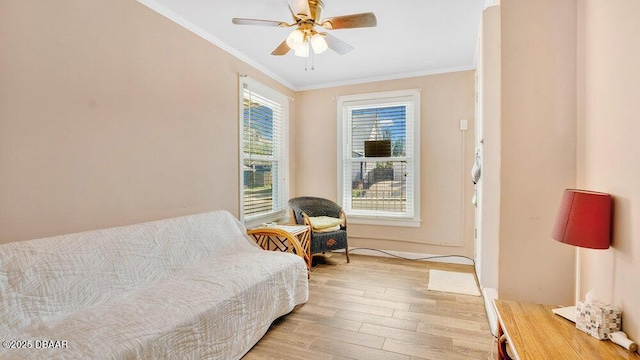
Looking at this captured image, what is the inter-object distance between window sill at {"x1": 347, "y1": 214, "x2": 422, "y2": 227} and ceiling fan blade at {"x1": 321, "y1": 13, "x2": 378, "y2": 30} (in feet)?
8.57

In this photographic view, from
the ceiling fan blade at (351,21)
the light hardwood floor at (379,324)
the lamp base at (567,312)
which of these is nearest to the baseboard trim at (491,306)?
the light hardwood floor at (379,324)

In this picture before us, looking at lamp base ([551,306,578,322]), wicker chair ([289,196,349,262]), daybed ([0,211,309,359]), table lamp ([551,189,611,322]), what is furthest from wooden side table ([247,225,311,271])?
table lamp ([551,189,611,322])

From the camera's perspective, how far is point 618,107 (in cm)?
116

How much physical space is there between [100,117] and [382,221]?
130 inches

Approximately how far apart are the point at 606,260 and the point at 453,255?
102 inches

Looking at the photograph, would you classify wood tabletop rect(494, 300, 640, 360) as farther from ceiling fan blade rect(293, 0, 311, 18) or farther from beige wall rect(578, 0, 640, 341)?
ceiling fan blade rect(293, 0, 311, 18)

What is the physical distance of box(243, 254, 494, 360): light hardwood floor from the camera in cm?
188

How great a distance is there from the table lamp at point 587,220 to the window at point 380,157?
2.64 metres

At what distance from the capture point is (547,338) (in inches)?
46.9

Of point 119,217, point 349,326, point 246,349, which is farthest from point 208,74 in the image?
point 349,326

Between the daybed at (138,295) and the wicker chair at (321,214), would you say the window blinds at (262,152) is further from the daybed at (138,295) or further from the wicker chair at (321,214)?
the daybed at (138,295)

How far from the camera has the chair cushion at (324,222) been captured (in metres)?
3.47

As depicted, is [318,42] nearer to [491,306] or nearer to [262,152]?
[262,152]

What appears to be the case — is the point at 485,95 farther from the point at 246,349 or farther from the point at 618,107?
the point at 246,349
